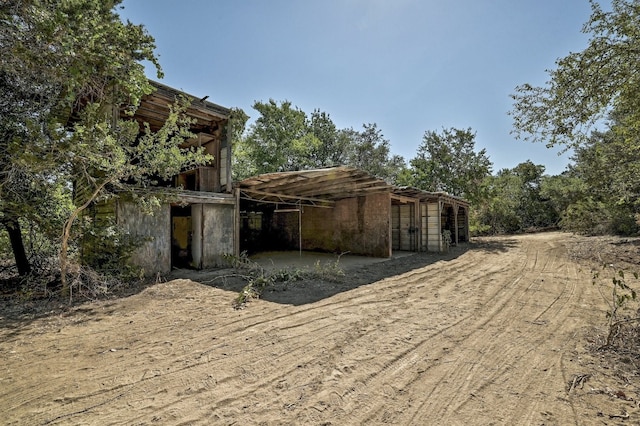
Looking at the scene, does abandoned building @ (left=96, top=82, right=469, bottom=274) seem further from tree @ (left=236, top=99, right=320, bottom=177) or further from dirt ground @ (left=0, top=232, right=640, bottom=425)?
tree @ (left=236, top=99, right=320, bottom=177)

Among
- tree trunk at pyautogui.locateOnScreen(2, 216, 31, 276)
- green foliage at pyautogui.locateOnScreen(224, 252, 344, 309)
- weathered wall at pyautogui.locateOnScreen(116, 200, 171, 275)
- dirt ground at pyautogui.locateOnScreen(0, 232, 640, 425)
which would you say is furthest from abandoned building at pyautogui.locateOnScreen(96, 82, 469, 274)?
dirt ground at pyautogui.locateOnScreen(0, 232, 640, 425)

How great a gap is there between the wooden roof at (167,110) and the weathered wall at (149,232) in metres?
2.40

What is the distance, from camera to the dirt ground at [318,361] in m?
2.02

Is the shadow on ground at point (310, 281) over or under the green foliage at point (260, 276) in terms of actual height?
under

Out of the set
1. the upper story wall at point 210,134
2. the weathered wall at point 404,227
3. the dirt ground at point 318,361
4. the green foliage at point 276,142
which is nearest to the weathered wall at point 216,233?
the upper story wall at point 210,134

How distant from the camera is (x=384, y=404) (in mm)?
2115

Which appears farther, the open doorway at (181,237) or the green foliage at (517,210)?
the green foliage at (517,210)

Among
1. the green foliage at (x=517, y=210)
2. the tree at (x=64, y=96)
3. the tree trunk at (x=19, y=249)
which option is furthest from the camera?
the green foliage at (x=517, y=210)

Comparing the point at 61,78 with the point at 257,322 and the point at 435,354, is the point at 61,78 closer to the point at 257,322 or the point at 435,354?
the point at 257,322

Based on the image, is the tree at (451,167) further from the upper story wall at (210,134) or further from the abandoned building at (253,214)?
the upper story wall at (210,134)

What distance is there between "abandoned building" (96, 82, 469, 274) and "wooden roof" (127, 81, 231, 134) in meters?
0.02

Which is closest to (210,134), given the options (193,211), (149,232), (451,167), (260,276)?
(193,211)

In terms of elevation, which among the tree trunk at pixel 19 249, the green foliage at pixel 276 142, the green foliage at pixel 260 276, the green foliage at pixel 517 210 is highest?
the green foliage at pixel 276 142

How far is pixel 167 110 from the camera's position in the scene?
7719 mm
